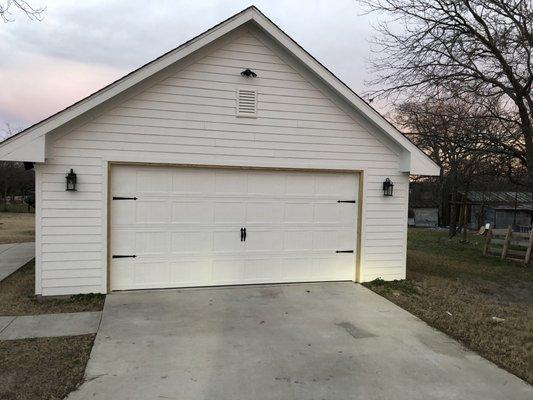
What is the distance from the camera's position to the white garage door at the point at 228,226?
23.1ft

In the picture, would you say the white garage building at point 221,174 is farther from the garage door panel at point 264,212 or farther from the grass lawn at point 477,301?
the grass lawn at point 477,301

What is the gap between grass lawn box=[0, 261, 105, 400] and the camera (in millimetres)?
3705

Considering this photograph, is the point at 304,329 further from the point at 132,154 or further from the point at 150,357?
the point at 132,154

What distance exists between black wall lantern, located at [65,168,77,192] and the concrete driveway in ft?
6.02

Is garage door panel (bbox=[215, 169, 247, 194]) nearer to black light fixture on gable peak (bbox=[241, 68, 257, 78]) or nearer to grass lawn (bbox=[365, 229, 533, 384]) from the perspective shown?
black light fixture on gable peak (bbox=[241, 68, 257, 78])

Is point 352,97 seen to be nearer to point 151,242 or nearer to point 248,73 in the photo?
point 248,73

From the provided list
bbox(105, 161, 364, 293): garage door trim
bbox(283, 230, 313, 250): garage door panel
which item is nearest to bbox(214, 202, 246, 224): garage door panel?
bbox(105, 161, 364, 293): garage door trim

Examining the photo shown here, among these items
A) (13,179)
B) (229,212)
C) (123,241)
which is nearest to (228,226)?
(229,212)

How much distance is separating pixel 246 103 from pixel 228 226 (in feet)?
7.30

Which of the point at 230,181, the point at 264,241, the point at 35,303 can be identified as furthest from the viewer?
the point at 264,241

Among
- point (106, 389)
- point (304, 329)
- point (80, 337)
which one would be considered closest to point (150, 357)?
point (106, 389)

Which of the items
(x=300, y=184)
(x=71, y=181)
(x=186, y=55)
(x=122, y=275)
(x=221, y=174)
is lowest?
(x=122, y=275)

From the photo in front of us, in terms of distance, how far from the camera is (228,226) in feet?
24.6

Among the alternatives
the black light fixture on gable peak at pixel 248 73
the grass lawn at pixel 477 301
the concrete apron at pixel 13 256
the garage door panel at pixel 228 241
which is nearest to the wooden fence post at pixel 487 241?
the grass lawn at pixel 477 301
